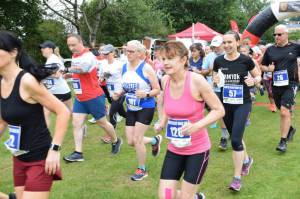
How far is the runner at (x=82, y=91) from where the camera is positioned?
6320mm

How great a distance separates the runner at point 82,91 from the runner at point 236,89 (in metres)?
2.08

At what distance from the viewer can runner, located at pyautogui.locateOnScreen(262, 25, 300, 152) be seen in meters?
6.73

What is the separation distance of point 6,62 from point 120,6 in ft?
97.5

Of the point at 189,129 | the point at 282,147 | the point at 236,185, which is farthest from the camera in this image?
the point at 282,147

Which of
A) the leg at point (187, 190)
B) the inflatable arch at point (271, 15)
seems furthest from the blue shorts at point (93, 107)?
the inflatable arch at point (271, 15)

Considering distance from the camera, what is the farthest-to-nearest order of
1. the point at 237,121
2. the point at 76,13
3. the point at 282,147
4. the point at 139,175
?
the point at 76,13
the point at 282,147
the point at 139,175
the point at 237,121

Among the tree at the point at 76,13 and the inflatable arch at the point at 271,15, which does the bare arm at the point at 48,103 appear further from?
the tree at the point at 76,13

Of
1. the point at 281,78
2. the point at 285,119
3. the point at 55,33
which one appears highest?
the point at 55,33

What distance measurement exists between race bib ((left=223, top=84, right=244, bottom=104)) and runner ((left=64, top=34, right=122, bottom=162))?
7.28 feet

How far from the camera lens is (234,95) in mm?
5199

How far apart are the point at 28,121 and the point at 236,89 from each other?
300cm

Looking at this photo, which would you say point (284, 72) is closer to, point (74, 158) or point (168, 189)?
point (74, 158)

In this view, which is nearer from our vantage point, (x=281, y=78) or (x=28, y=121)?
(x=28, y=121)

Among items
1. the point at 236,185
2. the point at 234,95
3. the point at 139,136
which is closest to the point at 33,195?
the point at 139,136
